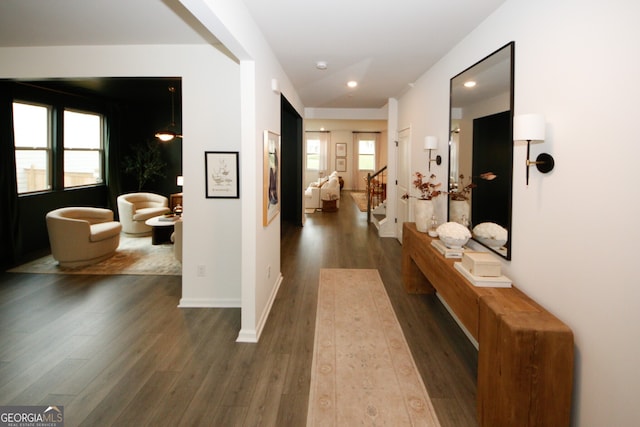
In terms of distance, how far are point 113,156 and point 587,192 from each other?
800 cm

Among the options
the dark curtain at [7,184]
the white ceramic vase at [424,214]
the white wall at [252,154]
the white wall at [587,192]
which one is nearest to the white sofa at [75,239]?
the dark curtain at [7,184]

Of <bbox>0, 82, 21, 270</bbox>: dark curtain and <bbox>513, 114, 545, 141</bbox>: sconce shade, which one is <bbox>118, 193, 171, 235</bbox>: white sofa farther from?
<bbox>513, 114, 545, 141</bbox>: sconce shade

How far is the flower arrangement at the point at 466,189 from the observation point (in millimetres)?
2811

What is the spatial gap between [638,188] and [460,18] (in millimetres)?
1980

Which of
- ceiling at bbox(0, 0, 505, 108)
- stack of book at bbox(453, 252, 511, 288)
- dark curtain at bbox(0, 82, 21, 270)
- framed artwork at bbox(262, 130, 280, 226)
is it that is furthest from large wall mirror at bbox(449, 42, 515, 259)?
dark curtain at bbox(0, 82, 21, 270)

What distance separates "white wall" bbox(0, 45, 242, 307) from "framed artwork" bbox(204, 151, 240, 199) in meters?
0.06

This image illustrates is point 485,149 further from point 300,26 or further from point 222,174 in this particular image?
point 222,174

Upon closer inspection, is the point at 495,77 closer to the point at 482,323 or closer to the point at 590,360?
the point at 482,323

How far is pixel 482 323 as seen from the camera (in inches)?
82.0

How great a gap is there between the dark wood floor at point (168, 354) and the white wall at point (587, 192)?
83cm

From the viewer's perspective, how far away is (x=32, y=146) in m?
5.89

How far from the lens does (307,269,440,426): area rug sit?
2197mm

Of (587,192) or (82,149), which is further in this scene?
(82,149)

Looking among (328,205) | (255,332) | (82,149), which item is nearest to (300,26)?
(255,332)
